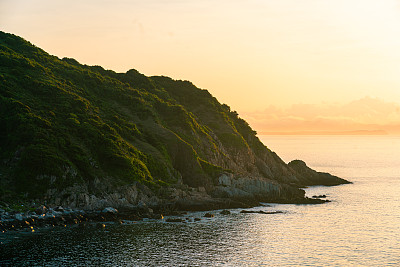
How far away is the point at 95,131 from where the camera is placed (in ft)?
352

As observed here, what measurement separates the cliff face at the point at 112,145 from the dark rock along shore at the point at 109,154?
28cm

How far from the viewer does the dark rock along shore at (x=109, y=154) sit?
3366 inches

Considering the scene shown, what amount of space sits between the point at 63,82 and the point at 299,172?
9266 centimetres

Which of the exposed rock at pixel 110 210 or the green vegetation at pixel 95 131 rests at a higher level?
the green vegetation at pixel 95 131

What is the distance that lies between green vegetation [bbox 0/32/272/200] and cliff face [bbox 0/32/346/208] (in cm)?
27

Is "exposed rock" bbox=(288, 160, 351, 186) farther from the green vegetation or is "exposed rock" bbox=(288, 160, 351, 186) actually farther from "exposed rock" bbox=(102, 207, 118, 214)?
"exposed rock" bbox=(102, 207, 118, 214)

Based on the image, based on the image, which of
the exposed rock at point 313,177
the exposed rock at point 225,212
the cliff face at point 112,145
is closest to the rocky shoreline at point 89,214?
the exposed rock at point 225,212

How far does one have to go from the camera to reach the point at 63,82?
134125mm

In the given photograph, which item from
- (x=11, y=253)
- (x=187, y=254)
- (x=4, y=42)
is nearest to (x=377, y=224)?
(x=187, y=254)

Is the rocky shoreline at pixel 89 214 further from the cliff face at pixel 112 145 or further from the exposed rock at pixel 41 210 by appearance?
the cliff face at pixel 112 145

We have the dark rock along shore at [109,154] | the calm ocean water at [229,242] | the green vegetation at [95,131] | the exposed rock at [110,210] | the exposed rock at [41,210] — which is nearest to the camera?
the calm ocean water at [229,242]

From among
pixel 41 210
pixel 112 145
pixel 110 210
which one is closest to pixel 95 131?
pixel 112 145

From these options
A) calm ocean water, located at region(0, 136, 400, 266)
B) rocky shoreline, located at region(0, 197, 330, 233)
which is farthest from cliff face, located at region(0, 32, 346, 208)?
Answer: calm ocean water, located at region(0, 136, 400, 266)

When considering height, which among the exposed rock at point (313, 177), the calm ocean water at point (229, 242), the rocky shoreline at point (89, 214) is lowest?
the calm ocean water at point (229, 242)
